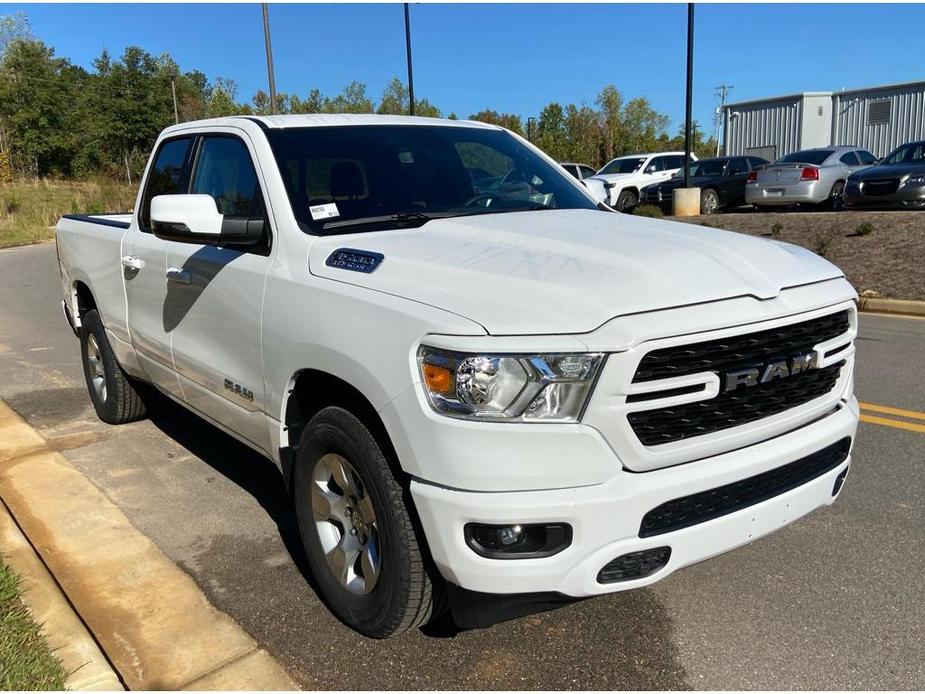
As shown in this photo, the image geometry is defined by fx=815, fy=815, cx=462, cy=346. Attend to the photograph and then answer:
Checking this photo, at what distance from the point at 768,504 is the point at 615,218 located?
4.95ft

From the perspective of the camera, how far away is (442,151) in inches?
159

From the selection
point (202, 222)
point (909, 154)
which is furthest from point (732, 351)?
point (909, 154)

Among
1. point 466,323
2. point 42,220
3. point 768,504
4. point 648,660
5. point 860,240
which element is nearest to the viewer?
point 466,323

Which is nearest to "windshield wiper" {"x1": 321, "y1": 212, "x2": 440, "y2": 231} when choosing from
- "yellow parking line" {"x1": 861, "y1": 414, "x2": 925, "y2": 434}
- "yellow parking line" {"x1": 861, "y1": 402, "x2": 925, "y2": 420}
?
"yellow parking line" {"x1": 861, "y1": 414, "x2": 925, "y2": 434}

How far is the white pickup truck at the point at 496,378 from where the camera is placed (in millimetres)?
2324

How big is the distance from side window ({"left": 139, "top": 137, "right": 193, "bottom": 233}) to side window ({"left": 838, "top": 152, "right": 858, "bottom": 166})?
17.3m

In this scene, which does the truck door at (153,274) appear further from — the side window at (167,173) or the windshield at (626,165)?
the windshield at (626,165)

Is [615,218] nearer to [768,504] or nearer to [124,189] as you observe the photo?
[768,504]

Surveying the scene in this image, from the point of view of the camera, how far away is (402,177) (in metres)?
3.78

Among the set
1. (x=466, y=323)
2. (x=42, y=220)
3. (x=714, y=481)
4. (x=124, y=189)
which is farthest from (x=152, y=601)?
(x=124, y=189)

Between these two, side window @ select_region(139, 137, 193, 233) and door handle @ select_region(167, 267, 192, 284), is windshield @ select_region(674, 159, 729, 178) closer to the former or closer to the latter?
side window @ select_region(139, 137, 193, 233)

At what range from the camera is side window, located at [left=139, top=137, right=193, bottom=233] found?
4508 mm

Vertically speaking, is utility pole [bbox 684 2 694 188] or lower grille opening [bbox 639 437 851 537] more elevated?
utility pole [bbox 684 2 694 188]

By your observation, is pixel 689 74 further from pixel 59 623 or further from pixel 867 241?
pixel 59 623
